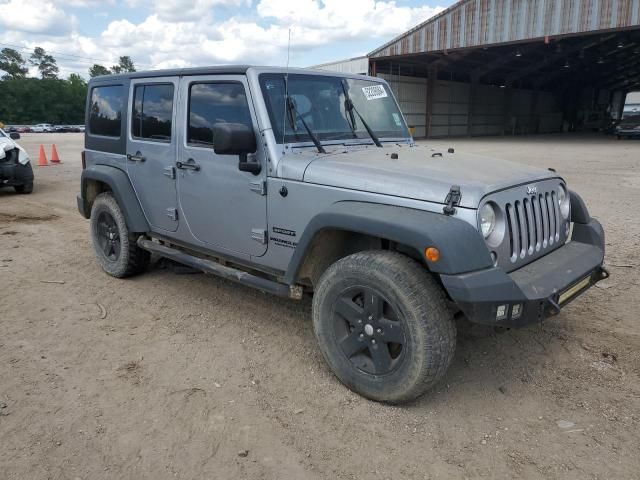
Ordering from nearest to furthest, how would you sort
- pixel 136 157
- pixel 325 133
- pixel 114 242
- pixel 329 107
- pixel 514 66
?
pixel 325 133 < pixel 329 107 < pixel 136 157 < pixel 114 242 < pixel 514 66

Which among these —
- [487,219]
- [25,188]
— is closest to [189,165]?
[487,219]

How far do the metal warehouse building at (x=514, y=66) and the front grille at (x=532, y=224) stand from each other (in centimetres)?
2223

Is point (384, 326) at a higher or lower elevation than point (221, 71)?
lower

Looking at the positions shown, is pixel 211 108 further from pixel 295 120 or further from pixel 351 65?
pixel 351 65

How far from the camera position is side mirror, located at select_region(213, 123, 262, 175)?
324 centimetres

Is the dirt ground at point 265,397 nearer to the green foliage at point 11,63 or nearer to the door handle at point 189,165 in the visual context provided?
the door handle at point 189,165

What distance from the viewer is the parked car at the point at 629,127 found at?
93.0 ft

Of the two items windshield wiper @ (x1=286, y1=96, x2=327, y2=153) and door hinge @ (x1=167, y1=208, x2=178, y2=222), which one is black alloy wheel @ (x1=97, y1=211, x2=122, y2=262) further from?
windshield wiper @ (x1=286, y1=96, x2=327, y2=153)

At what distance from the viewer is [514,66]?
34.1 meters

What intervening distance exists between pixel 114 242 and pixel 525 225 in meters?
3.92

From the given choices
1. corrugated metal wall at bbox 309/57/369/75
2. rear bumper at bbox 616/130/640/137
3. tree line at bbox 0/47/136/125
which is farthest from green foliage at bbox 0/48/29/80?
rear bumper at bbox 616/130/640/137

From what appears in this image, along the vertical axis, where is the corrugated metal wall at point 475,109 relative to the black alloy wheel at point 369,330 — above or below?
above

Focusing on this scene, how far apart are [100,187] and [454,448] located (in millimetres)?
4444

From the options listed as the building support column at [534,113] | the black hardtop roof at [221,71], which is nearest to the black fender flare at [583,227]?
the black hardtop roof at [221,71]
